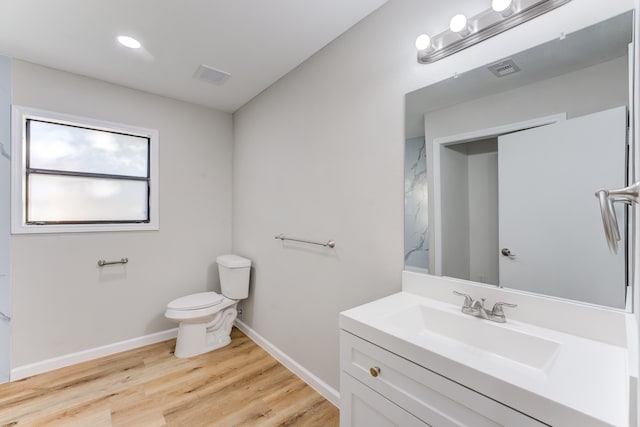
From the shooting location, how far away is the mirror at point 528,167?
36.1 inches

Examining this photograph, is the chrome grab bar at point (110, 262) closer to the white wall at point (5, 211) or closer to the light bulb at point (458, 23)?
the white wall at point (5, 211)

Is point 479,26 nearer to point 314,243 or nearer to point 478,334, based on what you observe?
point 478,334

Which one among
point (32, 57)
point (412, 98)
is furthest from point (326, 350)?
point (32, 57)

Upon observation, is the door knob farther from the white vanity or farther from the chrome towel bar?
the chrome towel bar

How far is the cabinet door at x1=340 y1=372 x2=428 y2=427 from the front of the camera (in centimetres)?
94

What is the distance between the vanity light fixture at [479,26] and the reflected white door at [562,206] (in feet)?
1.37

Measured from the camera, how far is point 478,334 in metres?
1.08

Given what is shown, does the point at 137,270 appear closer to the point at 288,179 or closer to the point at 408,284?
the point at 288,179

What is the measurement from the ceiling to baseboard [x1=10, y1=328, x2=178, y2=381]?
2.28 metres

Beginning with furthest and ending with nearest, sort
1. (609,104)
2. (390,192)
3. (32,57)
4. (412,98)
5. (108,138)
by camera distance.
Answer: (108,138), (32,57), (390,192), (412,98), (609,104)

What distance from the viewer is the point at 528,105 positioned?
3.56 feet

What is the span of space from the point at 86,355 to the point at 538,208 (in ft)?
10.7

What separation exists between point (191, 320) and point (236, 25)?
2229mm

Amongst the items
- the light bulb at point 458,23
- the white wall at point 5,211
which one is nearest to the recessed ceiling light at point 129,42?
the white wall at point 5,211
